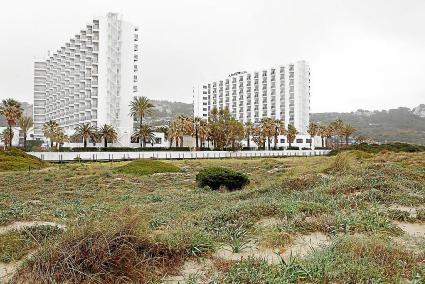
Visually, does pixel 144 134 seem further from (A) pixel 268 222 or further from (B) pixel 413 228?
(B) pixel 413 228

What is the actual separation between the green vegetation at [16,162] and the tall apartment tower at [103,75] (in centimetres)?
4425

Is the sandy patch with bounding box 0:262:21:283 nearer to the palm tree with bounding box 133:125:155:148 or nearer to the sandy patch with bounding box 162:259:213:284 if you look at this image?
the sandy patch with bounding box 162:259:213:284

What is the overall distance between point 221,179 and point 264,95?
132309 mm

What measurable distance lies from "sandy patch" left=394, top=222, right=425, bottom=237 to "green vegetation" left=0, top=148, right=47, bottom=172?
37.9 meters

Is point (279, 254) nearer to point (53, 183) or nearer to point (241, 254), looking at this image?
point (241, 254)

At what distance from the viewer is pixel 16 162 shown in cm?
4344

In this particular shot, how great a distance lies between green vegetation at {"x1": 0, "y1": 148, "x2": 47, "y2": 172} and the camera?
4119 centimetres

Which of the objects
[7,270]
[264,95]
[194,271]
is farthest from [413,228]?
[264,95]

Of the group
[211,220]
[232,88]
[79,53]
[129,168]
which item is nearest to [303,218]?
[211,220]

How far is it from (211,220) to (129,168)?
2790 cm

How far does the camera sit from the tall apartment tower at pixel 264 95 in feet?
467

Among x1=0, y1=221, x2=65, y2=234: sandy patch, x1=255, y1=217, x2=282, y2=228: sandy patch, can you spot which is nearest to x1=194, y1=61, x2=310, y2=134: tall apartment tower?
x1=255, y1=217, x2=282, y2=228: sandy patch

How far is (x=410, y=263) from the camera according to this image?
6.59 meters

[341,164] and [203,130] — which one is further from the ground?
[203,130]
